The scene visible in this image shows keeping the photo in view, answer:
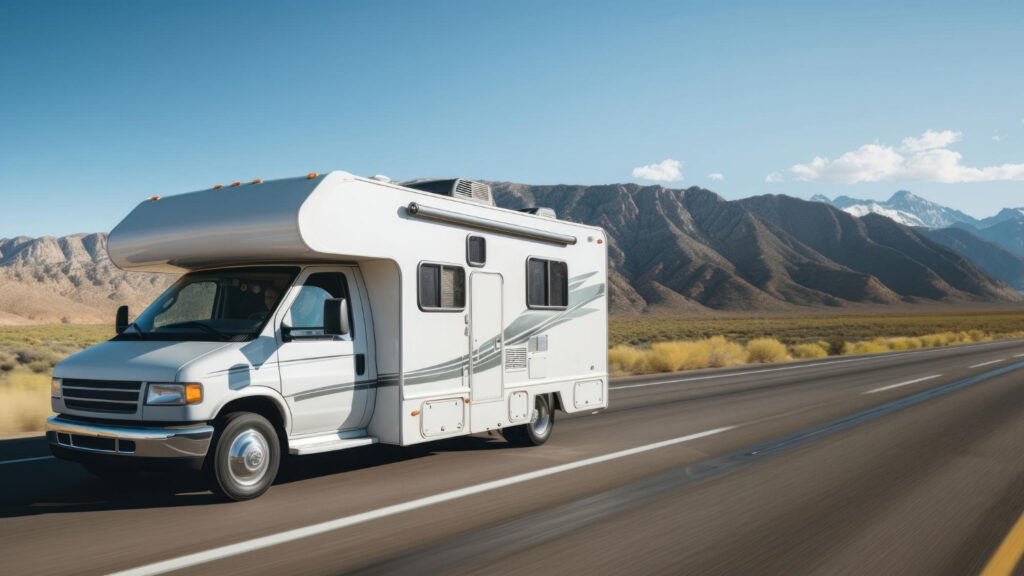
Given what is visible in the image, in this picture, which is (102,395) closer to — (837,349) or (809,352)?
(809,352)

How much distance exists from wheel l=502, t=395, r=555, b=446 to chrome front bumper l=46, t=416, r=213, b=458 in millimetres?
4474

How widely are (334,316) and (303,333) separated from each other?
39 centimetres

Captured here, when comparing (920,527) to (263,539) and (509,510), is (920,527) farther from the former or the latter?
(263,539)

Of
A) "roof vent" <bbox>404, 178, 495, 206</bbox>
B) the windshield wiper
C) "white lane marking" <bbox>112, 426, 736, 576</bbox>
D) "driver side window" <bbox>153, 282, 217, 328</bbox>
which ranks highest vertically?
"roof vent" <bbox>404, 178, 495, 206</bbox>

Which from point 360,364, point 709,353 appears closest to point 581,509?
point 360,364

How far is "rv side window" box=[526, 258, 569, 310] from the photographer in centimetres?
1043

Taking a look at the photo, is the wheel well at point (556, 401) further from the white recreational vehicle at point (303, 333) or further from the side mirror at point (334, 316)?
the side mirror at point (334, 316)

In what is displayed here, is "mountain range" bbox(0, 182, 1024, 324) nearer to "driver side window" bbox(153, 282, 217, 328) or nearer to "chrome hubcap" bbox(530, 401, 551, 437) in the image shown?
"chrome hubcap" bbox(530, 401, 551, 437)

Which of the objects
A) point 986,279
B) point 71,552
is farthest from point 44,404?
point 986,279

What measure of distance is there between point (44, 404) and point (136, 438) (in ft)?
26.6

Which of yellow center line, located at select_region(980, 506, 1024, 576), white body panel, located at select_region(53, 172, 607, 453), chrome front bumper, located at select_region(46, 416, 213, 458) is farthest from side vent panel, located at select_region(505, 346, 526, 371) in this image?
yellow center line, located at select_region(980, 506, 1024, 576)

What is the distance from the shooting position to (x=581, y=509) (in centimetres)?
698

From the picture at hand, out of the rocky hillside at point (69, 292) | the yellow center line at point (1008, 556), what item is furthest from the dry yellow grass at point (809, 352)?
the rocky hillside at point (69, 292)

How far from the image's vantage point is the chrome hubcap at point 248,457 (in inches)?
278
